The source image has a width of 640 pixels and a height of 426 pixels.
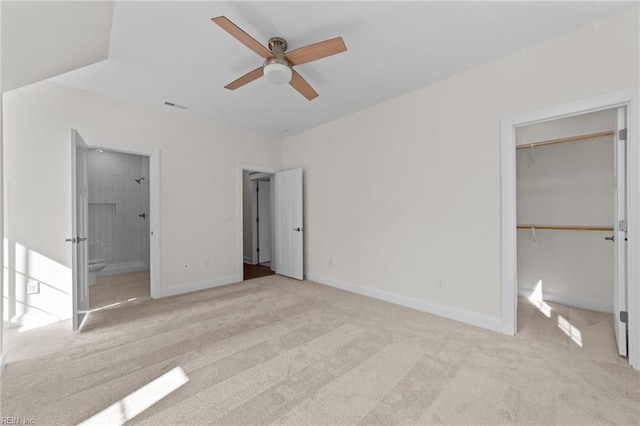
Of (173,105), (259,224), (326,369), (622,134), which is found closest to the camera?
(326,369)

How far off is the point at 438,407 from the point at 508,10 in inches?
110

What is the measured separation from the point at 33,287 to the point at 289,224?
334 centimetres

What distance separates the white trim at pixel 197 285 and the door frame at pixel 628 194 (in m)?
3.78

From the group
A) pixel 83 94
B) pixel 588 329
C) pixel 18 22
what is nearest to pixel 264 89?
pixel 18 22

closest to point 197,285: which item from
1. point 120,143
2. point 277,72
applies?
point 120,143

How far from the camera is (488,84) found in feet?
8.74

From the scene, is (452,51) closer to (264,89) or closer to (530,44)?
(530,44)

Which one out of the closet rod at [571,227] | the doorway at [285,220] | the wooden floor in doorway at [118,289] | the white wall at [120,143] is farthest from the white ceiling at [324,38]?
the wooden floor in doorway at [118,289]

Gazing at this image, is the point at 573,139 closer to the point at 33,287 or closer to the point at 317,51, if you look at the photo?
the point at 317,51

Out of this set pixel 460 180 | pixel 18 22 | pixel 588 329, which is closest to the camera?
pixel 18 22

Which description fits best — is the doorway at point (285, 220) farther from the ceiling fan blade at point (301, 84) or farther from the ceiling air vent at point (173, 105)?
the ceiling fan blade at point (301, 84)

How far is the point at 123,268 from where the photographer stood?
542cm

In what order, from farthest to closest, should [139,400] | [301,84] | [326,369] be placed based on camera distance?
1. [301,84]
2. [326,369]
3. [139,400]

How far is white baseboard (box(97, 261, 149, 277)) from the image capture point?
16.9 feet
